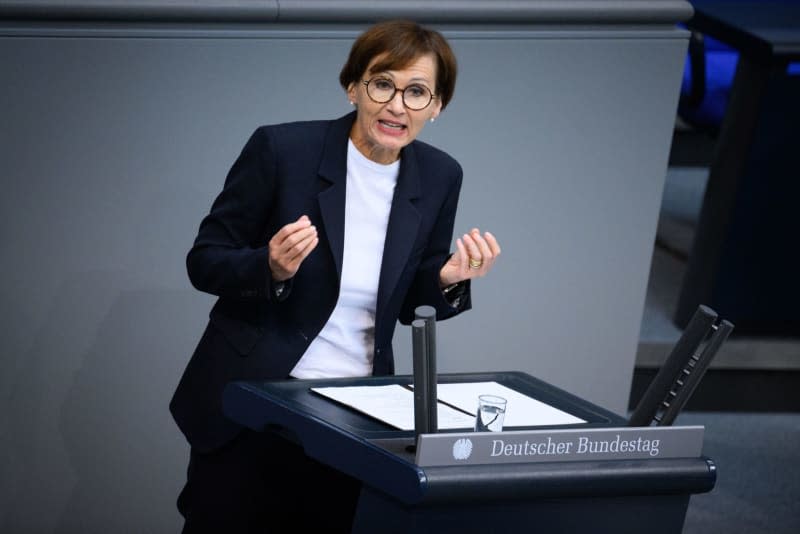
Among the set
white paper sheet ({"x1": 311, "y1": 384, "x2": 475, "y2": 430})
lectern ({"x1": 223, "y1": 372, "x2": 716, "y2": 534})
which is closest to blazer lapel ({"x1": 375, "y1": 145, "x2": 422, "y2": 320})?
white paper sheet ({"x1": 311, "y1": 384, "x2": 475, "y2": 430})

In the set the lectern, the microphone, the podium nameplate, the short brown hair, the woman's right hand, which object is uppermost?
the short brown hair

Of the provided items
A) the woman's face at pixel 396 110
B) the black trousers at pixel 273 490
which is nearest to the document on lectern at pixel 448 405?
the black trousers at pixel 273 490

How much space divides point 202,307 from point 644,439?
187 centimetres

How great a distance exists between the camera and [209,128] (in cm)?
344

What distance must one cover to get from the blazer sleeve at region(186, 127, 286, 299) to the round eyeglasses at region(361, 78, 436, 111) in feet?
0.69

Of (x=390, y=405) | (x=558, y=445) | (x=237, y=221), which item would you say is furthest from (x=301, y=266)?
(x=558, y=445)

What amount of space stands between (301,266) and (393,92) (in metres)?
0.36

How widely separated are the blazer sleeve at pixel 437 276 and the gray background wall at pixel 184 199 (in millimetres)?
1041

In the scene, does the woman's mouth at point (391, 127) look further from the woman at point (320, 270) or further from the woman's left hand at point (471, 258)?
the woman's left hand at point (471, 258)

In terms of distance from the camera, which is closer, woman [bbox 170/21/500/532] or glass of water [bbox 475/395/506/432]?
glass of water [bbox 475/395/506/432]

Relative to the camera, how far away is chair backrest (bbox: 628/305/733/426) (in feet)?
6.37

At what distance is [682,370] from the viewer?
6.45 ft

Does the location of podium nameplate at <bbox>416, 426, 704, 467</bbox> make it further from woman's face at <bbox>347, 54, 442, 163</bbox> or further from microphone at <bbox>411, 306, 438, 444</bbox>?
woman's face at <bbox>347, 54, 442, 163</bbox>

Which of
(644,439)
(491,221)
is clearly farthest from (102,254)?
(644,439)
